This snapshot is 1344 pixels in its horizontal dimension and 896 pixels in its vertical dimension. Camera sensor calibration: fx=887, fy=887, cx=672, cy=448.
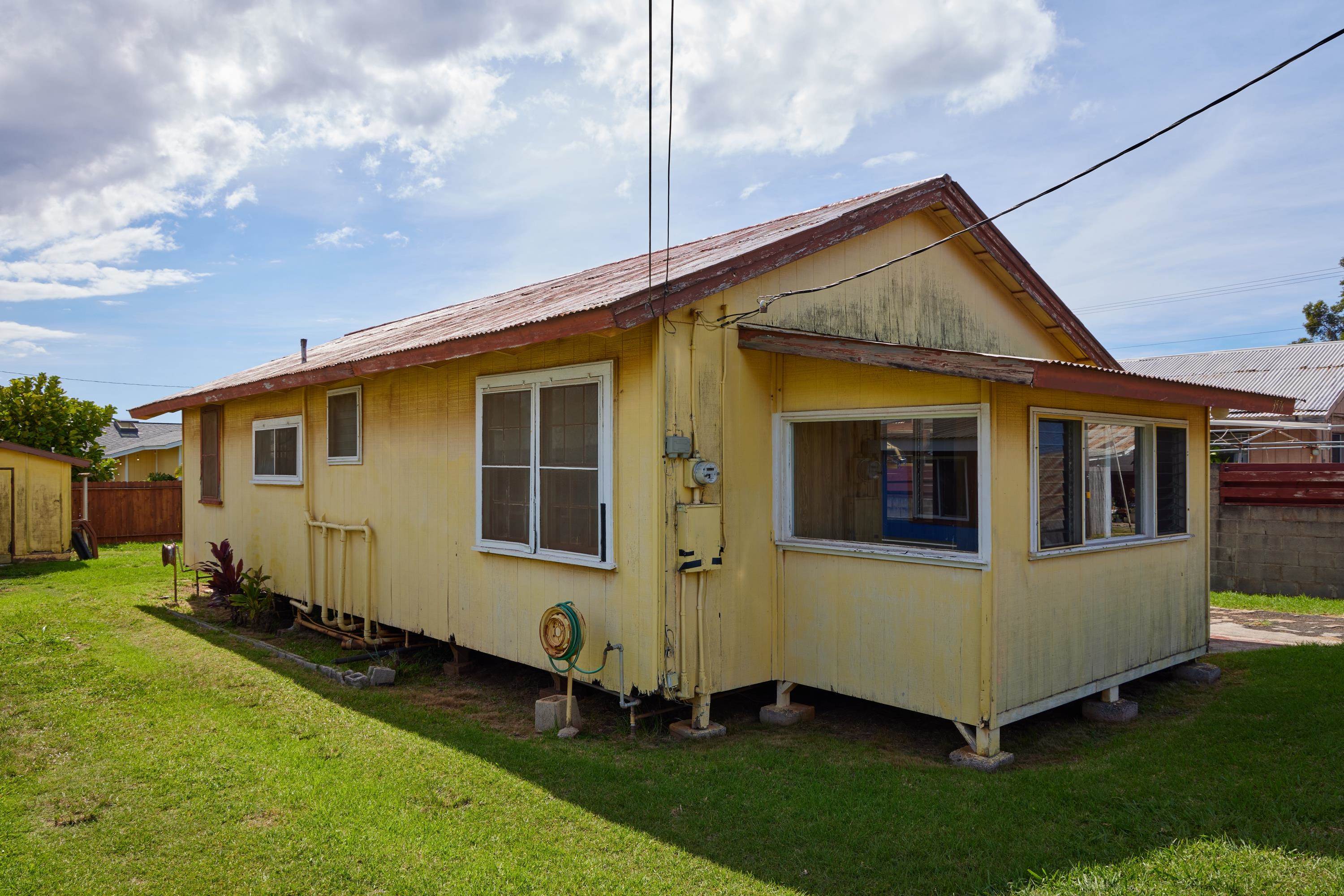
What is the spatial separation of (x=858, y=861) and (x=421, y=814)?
7.09 feet

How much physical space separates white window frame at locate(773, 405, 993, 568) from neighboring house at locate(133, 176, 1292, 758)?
0.02m

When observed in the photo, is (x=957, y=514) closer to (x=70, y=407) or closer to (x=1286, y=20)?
(x=1286, y=20)

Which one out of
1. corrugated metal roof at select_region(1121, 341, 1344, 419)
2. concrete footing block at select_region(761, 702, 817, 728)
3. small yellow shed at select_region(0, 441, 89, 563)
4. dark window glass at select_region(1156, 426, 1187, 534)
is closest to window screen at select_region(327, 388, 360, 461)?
concrete footing block at select_region(761, 702, 817, 728)

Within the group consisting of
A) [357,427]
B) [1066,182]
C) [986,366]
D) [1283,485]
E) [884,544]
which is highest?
[1066,182]

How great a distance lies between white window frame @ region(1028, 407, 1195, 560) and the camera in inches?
216

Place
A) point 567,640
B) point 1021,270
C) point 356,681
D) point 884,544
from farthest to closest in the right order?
1. point 1021,270
2. point 356,681
3. point 884,544
4. point 567,640

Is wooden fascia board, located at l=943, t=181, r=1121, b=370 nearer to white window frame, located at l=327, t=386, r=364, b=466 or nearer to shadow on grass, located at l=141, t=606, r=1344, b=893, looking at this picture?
shadow on grass, located at l=141, t=606, r=1344, b=893

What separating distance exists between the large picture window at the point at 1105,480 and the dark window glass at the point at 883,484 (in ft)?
1.68

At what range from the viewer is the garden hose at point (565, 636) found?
19.2 feet

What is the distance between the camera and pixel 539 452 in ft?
21.4

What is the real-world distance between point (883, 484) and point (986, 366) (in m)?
1.79

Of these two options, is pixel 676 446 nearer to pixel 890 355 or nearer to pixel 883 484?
pixel 890 355

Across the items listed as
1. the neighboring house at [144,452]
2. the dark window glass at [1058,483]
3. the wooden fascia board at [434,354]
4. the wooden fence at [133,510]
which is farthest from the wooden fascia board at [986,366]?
the neighboring house at [144,452]

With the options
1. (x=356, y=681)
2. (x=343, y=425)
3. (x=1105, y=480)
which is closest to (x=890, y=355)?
(x=1105, y=480)
